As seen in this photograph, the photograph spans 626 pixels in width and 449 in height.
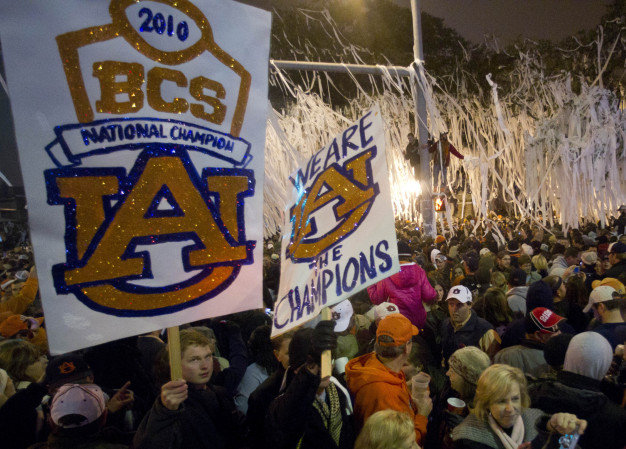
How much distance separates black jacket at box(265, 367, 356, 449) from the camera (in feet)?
5.84

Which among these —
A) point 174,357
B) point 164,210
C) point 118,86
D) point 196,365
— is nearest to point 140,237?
point 164,210

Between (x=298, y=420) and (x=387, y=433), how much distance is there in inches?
14.6

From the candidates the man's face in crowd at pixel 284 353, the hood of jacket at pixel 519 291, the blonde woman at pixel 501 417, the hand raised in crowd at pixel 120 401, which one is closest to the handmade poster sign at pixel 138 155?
the man's face in crowd at pixel 284 353

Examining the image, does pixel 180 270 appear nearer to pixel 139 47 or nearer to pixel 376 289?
pixel 139 47

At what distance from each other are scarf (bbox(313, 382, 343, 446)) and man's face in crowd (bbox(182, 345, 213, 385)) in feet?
2.00

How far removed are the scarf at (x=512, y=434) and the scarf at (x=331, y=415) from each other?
74cm

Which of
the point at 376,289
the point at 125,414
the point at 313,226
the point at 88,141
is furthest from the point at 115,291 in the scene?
the point at 376,289

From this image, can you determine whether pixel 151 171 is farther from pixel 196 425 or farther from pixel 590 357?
pixel 590 357

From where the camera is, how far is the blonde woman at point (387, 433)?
176 centimetres

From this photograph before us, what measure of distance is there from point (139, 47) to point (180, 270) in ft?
3.13

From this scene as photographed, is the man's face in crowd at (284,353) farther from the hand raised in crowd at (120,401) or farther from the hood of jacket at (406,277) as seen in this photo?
the hood of jacket at (406,277)

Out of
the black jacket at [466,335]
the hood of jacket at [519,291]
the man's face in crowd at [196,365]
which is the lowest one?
the black jacket at [466,335]

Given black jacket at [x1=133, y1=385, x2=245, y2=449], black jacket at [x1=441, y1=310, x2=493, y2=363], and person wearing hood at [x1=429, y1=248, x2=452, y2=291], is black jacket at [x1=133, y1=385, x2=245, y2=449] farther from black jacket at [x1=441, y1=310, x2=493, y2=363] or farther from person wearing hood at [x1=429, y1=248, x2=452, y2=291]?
person wearing hood at [x1=429, y1=248, x2=452, y2=291]

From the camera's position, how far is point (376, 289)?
14.4 ft
